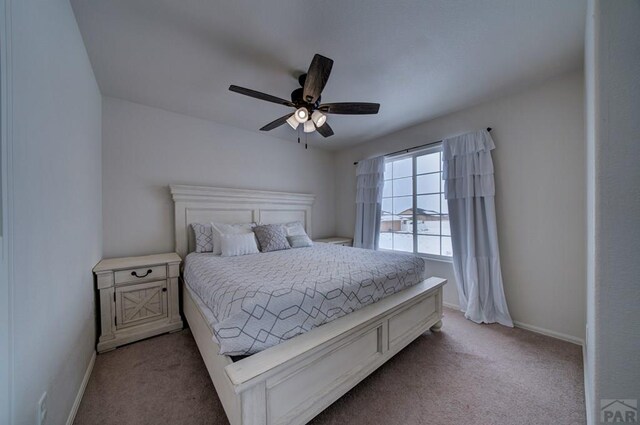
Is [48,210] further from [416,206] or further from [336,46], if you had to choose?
[416,206]

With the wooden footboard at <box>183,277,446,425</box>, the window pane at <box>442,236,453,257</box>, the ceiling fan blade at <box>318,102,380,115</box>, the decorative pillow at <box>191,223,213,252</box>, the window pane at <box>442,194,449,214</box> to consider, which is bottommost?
the wooden footboard at <box>183,277,446,425</box>

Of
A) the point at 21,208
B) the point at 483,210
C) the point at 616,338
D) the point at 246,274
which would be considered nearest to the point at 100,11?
the point at 21,208

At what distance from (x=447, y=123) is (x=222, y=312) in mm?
3264

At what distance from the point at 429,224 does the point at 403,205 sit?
495 millimetres

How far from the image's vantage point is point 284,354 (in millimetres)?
1182

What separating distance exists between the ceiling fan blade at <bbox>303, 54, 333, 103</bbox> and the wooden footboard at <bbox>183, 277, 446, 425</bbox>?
67.7 inches

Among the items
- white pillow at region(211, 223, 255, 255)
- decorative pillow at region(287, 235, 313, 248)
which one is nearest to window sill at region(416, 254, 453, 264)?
decorative pillow at region(287, 235, 313, 248)

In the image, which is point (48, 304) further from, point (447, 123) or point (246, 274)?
point (447, 123)

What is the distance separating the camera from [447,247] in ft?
9.98

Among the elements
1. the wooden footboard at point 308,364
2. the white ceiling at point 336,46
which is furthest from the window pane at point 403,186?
the wooden footboard at point 308,364

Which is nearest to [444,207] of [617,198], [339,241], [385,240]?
[385,240]

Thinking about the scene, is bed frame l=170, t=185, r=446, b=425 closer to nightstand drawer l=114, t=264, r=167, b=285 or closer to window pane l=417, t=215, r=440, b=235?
nightstand drawer l=114, t=264, r=167, b=285

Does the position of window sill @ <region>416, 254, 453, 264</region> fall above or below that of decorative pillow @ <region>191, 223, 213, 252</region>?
below

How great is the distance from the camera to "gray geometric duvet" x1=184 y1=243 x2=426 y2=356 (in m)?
1.21
